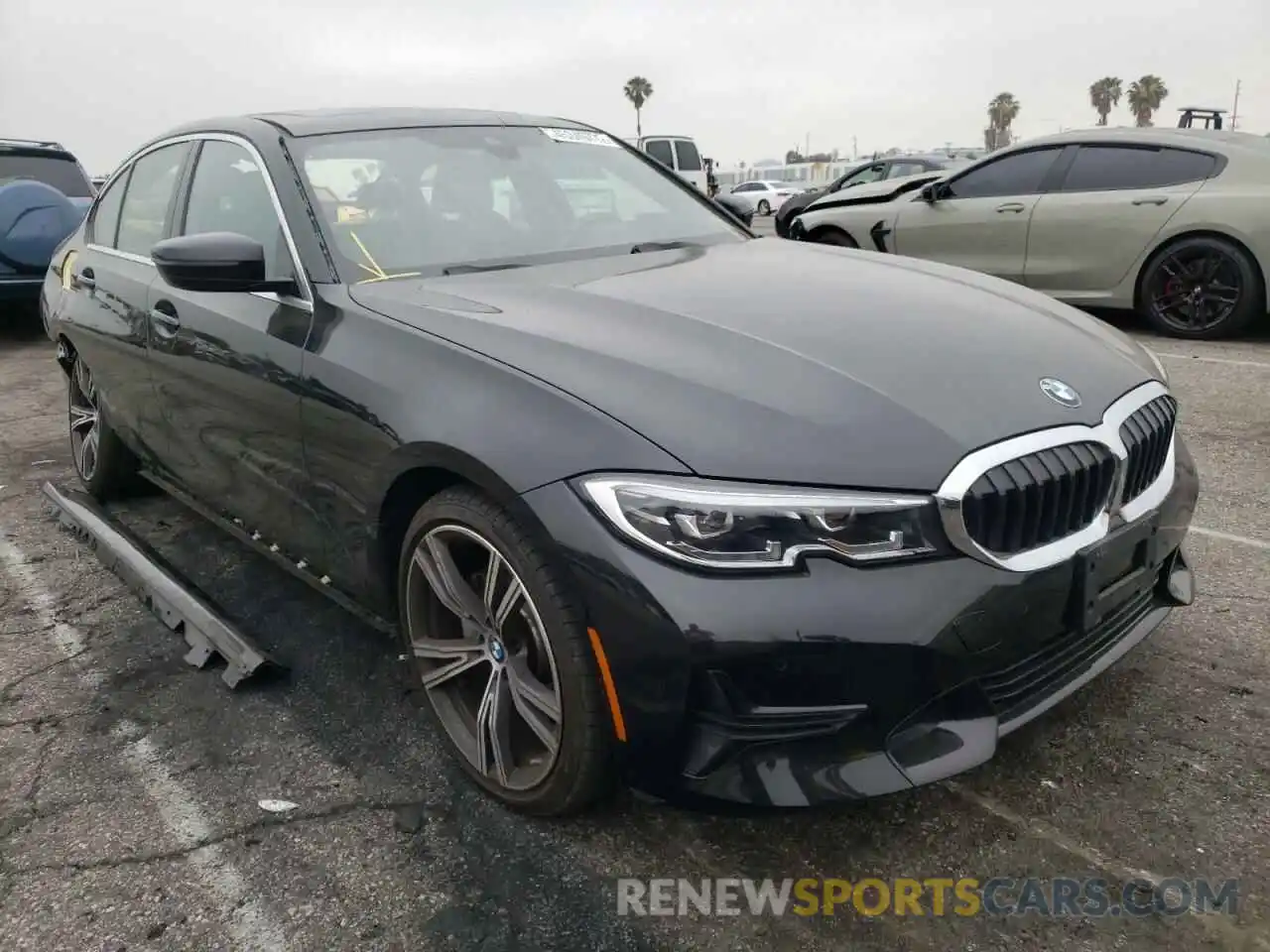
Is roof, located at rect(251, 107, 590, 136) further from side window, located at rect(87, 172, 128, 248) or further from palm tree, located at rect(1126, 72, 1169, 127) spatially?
palm tree, located at rect(1126, 72, 1169, 127)

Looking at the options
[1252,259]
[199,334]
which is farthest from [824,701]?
[1252,259]

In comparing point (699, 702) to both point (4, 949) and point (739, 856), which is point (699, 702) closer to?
point (739, 856)

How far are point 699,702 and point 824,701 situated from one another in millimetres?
223

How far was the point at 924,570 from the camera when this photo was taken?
178 centimetres

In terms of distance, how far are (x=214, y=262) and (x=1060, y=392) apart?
2079 mm

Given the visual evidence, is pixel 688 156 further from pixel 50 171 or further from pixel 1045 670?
pixel 1045 670

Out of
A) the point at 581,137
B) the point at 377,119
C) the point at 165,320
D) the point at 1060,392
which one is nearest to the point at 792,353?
the point at 1060,392

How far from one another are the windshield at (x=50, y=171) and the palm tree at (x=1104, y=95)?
7983cm

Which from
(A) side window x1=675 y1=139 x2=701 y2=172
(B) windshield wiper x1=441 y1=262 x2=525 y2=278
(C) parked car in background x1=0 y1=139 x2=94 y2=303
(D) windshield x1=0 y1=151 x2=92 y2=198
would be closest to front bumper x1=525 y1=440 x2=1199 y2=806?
(B) windshield wiper x1=441 y1=262 x2=525 y2=278

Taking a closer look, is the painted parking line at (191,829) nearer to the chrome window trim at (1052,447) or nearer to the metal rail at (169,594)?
the metal rail at (169,594)

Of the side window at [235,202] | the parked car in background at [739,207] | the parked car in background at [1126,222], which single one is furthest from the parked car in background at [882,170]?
the side window at [235,202]

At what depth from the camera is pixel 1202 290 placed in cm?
696

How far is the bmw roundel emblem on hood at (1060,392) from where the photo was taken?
2.11 metres

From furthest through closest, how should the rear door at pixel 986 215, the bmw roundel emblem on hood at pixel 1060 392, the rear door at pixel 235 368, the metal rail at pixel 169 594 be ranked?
1. the rear door at pixel 986 215
2. the metal rail at pixel 169 594
3. the rear door at pixel 235 368
4. the bmw roundel emblem on hood at pixel 1060 392
